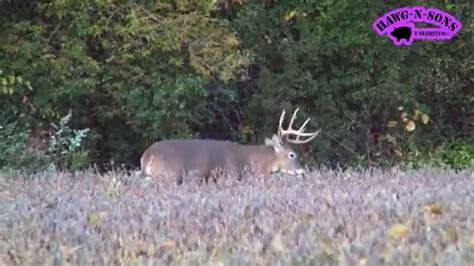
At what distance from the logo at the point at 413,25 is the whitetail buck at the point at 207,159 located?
4.07 meters

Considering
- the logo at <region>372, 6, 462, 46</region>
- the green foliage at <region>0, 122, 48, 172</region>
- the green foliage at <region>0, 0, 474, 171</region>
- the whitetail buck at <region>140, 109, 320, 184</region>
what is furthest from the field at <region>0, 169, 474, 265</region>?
the logo at <region>372, 6, 462, 46</region>

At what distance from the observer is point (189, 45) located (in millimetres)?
13320

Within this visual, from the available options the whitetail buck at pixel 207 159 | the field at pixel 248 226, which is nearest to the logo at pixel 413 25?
the whitetail buck at pixel 207 159

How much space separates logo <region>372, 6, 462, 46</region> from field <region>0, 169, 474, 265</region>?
8160mm

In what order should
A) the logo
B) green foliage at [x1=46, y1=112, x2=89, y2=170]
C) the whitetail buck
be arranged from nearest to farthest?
the whitetail buck → green foliage at [x1=46, y1=112, x2=89, y2=170] → the logo

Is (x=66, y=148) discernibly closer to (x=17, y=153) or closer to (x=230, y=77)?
(x=17, y=153)

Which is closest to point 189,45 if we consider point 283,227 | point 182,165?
point 182,165

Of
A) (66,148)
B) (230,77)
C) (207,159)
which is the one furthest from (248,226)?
(66,148)

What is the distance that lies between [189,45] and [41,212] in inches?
318

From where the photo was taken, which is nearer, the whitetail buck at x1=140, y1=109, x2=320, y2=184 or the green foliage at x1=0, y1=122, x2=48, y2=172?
the whitetail buck at x1=140, y1=109, x2=320, y2=184

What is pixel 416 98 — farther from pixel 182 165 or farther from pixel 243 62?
pixel 182 165

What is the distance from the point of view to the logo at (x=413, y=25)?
48.2 ft

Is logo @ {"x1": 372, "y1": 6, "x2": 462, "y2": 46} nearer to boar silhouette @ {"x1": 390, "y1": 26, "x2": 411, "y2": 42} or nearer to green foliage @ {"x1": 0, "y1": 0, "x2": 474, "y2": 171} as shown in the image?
boar silhouette @ {"x1": 390, "y1": 26, "x2": 411, "y2": 42}

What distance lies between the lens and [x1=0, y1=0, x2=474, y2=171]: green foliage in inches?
520
